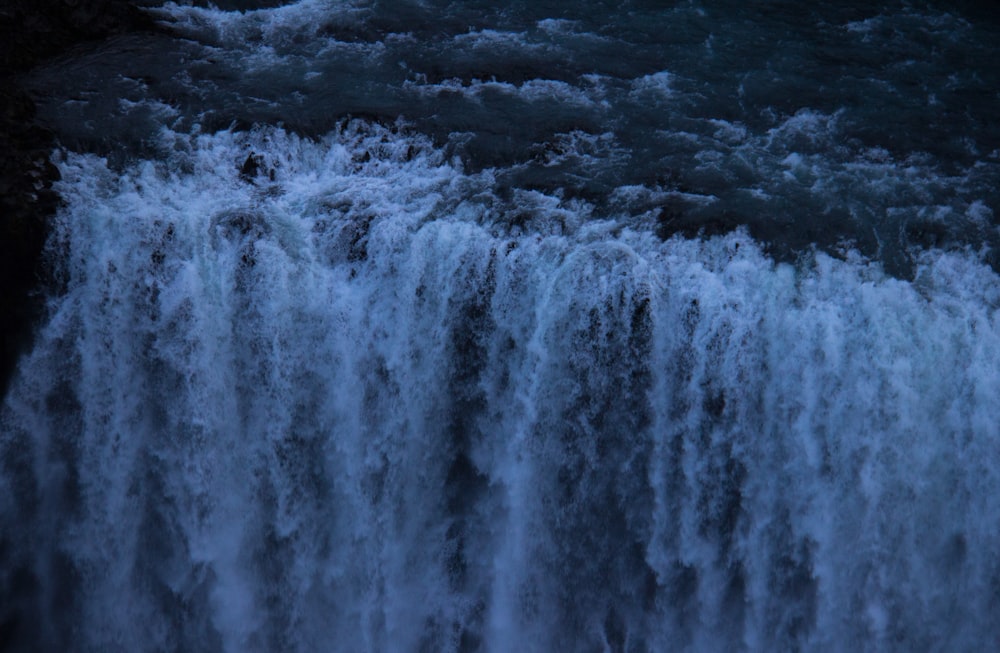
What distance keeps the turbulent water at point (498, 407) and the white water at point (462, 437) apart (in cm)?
3

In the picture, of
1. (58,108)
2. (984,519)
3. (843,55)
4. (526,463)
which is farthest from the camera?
(843,55)

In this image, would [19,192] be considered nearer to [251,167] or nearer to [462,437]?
[251,167]

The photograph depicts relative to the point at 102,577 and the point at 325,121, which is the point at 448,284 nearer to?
the point at 325,121

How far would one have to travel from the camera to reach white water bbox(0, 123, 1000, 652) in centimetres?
862

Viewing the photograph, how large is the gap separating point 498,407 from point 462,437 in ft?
1.48

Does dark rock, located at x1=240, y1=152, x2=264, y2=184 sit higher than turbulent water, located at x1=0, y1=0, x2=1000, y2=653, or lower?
higher

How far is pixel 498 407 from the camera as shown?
9.24m

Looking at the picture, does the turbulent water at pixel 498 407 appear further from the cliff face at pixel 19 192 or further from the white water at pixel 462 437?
the cliff face at pixel 19 192

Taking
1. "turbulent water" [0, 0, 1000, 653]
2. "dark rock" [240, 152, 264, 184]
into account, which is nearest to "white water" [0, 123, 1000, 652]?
"turbulent water" [0, 0, 1000, 653]

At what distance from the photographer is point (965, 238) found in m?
9.50

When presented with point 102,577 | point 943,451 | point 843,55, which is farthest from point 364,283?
point 843,55

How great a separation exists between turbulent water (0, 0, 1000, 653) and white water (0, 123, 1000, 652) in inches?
1.1

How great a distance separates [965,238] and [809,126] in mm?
2473

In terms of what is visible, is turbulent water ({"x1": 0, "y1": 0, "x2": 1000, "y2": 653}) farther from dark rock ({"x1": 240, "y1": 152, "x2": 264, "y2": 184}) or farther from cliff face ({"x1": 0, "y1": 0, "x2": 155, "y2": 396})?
cliff face ({"x1": 0, "y1": 0, "x2": 155, "y2": 396})
